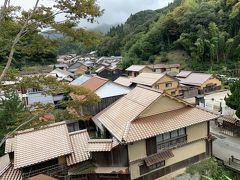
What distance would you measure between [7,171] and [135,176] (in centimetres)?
725

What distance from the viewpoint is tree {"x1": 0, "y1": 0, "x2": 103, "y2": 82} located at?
9672 millimetres

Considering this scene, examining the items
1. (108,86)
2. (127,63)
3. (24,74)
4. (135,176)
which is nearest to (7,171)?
(24,74)

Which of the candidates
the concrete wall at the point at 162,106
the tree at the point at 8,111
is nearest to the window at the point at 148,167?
the concrete wall at the point at 162,106

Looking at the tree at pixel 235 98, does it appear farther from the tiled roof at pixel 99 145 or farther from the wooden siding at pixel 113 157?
the tiled roof at pixel 99 145

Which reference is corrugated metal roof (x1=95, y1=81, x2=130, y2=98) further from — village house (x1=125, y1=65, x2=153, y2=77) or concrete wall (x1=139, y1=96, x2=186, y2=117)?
village house (x1=125, y1=65, x2=153, y2=77)

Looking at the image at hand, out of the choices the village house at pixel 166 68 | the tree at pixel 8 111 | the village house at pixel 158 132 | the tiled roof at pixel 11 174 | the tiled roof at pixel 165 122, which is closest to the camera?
the tiled roof at pixel 11 174

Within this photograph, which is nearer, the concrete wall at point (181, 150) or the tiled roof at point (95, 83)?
the concrete wall at point (181, 150)

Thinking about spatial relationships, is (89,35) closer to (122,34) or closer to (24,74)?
(24,74)

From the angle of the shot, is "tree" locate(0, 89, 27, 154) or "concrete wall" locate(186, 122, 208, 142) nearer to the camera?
"concrete wall" locate(186, 122, 208, 142)

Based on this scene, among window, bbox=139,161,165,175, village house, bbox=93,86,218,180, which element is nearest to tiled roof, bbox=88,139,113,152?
village house, bbox=93,86,218,180

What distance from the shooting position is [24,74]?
11.4 meters

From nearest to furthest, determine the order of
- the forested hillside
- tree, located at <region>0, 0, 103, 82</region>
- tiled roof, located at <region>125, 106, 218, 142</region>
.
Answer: tree, located at <region>0, 0, 103, 82</region> → tiled roof, located at <region>125, 106, 218, 142</region> → the forested hillside

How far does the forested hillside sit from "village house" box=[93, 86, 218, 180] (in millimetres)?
40967

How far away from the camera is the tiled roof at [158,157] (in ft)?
49.2
